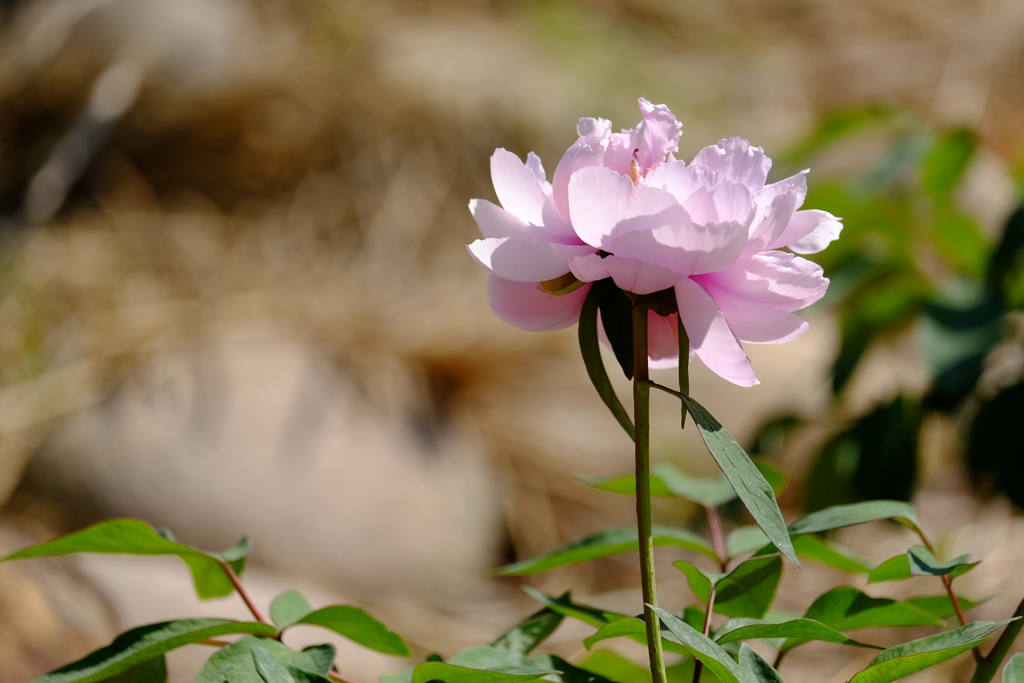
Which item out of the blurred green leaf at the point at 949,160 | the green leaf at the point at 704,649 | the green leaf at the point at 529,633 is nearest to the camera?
the green leaf at the point at 704,649

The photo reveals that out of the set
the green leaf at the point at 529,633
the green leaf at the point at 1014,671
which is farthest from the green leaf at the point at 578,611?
the green leaf at the point at 1014,671

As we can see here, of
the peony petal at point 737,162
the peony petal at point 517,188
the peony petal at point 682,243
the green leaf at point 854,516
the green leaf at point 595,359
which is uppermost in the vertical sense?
the peony petal at point 737,162

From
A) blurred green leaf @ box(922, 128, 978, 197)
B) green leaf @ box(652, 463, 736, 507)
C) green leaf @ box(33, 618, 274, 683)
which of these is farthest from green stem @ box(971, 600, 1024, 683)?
blurred green leaf @ box(922, 128, 978, 197)

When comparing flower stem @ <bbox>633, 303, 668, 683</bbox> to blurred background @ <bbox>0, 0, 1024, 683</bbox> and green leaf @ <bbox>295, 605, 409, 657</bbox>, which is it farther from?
blurred background @ <bbox>0, 0, 1024, 683</bbox>

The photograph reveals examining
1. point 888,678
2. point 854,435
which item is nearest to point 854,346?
point 854,435

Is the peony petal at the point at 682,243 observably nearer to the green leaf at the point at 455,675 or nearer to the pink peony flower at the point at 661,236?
the pink peony flower at the point at 661,236

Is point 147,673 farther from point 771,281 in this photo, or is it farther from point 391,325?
point 391,325
